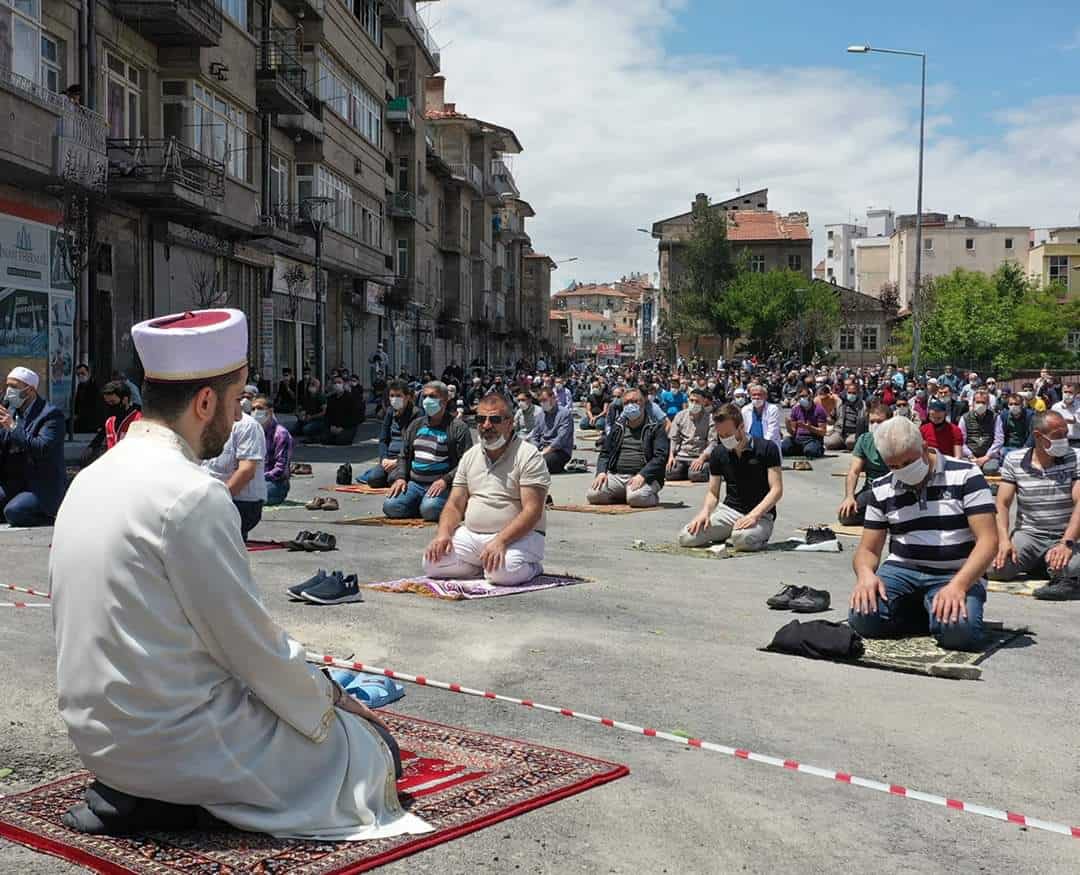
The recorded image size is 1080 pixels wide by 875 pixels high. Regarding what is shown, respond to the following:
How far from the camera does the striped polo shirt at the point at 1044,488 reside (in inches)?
387

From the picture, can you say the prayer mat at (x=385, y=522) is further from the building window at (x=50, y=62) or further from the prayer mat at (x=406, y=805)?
the building window at (x=50, y=62)

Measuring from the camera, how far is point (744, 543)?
1174cm

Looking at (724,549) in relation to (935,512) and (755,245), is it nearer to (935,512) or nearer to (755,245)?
(935,512)

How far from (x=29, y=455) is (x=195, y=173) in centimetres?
1705

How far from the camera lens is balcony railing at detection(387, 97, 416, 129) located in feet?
180

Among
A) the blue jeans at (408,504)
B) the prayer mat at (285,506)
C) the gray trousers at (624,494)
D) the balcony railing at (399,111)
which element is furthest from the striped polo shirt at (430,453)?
the balcony railing at (399,111)

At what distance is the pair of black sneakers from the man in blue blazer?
711 cm

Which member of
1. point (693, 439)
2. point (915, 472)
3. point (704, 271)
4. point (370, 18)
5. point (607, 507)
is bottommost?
point (607, 507)

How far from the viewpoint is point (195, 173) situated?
2783 centimetres

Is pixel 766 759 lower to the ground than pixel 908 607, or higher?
lower

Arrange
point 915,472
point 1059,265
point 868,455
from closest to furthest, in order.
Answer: point 915,472
point 868,455
point 1059,265

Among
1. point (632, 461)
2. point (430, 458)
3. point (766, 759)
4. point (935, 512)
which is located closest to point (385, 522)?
point (430, 458)

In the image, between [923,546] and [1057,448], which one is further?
[1057,448]

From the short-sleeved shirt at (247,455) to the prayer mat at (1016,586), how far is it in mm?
5992
